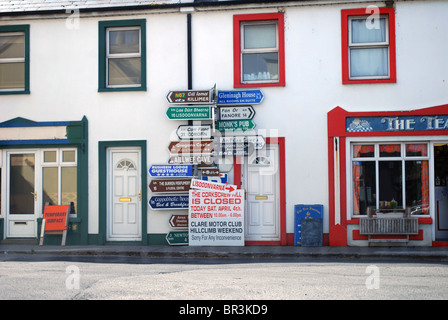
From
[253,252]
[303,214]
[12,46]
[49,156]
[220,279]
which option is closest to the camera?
[220,279]

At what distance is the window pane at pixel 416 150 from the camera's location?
1367 centimetres

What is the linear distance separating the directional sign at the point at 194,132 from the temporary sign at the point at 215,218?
1375 millimetres

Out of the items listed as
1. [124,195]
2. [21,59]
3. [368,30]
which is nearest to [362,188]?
[368,30]

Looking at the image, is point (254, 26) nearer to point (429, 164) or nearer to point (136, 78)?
point (136, 78)

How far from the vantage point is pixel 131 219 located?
1451cm

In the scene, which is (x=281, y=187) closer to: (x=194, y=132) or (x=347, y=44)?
(x=194, y=132)

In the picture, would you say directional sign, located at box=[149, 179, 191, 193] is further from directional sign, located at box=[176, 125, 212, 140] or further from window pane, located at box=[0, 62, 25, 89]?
window pane, located at box=[0, 62, 25, 89]

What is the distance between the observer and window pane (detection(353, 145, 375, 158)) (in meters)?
13.8

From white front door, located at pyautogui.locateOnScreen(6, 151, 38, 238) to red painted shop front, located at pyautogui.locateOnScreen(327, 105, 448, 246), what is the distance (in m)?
7.78

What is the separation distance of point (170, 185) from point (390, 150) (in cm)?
552

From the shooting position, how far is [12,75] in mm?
15039

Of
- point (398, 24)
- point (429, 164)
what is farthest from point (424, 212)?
point (398, 24)

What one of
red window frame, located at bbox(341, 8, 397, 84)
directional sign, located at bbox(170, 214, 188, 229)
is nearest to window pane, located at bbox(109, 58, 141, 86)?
directional sign, located at bbox(170, 214, 188, 229)

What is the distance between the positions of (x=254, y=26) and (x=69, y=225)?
702 cm
